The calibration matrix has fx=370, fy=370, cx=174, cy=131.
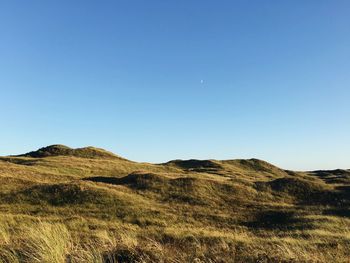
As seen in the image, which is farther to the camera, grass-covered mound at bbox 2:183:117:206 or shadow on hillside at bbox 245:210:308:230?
grass-covered mound at bbox 2:183:117:206

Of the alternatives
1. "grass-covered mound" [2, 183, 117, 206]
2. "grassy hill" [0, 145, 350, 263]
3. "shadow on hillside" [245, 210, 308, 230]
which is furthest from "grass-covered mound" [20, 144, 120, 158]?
"shadow on hillside" [245, 210, 308, 230]

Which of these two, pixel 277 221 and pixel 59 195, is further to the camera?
pixel 59 195

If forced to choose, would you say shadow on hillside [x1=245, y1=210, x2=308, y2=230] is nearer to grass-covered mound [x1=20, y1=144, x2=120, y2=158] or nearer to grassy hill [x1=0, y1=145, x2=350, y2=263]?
grassy hill [x1=0, y1=145, x2=350, y2=263]

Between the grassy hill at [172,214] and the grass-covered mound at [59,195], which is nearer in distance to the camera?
the grassy hill at [172,214]

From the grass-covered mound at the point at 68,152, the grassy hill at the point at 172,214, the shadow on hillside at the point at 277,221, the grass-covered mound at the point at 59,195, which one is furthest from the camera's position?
the grass-covered mound at the point at 68,152

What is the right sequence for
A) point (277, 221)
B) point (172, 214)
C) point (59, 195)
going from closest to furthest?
point (172, 214)
point (277, 221)
point (59, 195)

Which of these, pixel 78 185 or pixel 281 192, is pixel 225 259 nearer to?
pixel 78 185

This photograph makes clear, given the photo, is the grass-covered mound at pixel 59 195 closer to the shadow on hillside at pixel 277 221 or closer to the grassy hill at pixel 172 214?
the grassy hill at pixel 172 214

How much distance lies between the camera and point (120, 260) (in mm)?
9516

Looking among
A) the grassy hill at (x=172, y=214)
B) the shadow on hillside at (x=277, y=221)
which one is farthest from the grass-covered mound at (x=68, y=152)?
the shadow on hillside at (x=277, y=221)

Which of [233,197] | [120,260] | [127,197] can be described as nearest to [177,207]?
[127,197]

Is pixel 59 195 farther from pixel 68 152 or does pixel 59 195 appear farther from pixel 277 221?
pixel 68 152

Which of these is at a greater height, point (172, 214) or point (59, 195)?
point (59, 195)

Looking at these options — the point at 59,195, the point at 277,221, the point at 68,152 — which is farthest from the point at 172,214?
the point at 68,152
